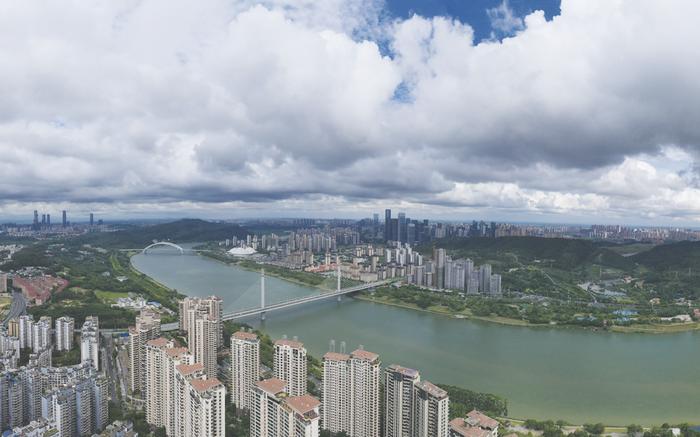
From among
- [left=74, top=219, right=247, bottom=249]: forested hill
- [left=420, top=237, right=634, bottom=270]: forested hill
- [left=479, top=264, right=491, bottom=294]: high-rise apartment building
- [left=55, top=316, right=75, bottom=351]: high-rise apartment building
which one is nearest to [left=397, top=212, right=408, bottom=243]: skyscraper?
[left=420, top=237, right=634, bottom=270]: forested hill

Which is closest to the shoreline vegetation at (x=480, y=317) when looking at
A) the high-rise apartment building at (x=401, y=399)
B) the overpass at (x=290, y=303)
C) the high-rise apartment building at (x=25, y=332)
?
the overpass at (x=290, y=303)

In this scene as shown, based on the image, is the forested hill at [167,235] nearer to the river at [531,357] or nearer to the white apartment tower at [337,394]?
the river at [531,357]

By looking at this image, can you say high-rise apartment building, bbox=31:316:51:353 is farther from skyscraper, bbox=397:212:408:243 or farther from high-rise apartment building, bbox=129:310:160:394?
skyscraper, bbox=397:212:408:243

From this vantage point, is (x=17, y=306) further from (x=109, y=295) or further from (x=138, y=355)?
(x=138, y=355)

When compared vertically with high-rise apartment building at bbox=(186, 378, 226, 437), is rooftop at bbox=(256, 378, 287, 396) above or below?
above

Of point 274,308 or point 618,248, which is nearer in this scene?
point 274,308

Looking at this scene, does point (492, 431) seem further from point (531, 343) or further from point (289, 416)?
point (531, 343)

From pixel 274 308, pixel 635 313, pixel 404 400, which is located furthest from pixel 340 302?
pixel 404 400
